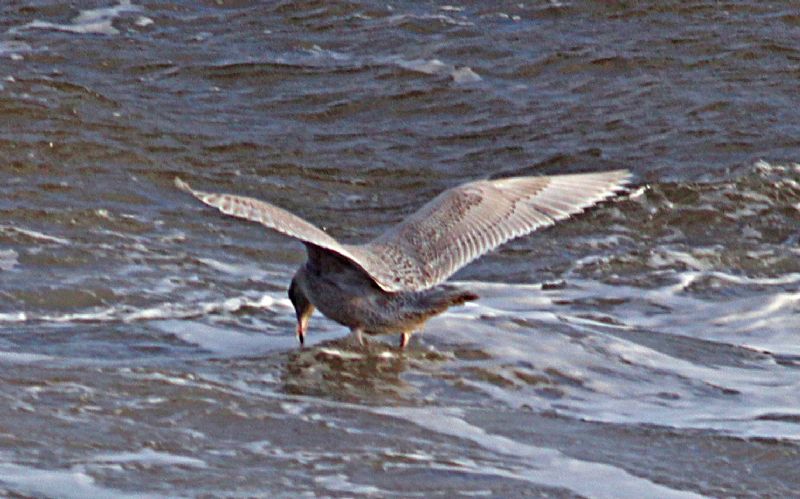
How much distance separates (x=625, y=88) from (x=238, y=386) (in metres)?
5.45

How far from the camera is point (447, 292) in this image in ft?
20.7

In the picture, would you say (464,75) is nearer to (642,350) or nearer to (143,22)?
(143,22)

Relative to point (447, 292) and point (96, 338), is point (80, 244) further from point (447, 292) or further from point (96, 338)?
point (447, 292)

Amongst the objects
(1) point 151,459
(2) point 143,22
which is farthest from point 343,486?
(2) point 143,22

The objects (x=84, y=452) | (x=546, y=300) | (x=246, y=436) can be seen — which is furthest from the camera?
(x=546, y=300)

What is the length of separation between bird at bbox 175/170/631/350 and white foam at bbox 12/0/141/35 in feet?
16.5

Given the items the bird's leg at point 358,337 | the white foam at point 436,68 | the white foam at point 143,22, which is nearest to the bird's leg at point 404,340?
the bird's leg at point 358,337

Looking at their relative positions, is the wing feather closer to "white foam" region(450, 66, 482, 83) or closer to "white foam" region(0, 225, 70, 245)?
"white foam" region(0, 225, 70, 245)

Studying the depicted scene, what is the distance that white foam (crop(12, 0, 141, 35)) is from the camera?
11.3 metres

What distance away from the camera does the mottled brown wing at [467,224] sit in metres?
6.55

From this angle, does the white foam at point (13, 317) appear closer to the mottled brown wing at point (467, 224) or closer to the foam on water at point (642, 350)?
the mottled brown wing at point (467, 224)

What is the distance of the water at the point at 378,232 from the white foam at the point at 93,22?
3cm

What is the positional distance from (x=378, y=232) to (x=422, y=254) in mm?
1951

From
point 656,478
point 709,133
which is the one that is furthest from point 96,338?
point 709,133
